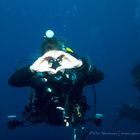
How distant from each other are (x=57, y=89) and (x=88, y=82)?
44 cm

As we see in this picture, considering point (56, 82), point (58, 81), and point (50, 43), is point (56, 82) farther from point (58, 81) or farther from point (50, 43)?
point (50, 43)

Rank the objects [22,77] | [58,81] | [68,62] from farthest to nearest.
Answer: [22,77]
[58,81]
[68,62]

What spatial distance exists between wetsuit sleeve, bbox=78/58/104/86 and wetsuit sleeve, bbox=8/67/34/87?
589 millimetres

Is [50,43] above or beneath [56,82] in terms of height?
above

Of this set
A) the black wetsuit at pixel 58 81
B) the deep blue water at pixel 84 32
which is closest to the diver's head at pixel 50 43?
the black wetsuit at pixel 58 81

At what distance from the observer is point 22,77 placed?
12.6ft

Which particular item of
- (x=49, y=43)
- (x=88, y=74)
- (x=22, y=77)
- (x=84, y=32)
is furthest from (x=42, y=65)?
(x=84, y=32)

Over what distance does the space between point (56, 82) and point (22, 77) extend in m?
0.42

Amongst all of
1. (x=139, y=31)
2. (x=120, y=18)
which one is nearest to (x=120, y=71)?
(x=139, y=31)

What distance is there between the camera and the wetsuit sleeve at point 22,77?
3816 millimetres

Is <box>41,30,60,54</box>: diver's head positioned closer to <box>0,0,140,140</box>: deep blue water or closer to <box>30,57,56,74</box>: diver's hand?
<box>30,57,56,74</box>: diver's hand

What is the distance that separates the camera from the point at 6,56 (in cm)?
10106

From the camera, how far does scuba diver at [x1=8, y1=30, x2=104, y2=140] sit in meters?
3.46

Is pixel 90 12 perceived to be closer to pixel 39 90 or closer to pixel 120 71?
pixel 120 71
